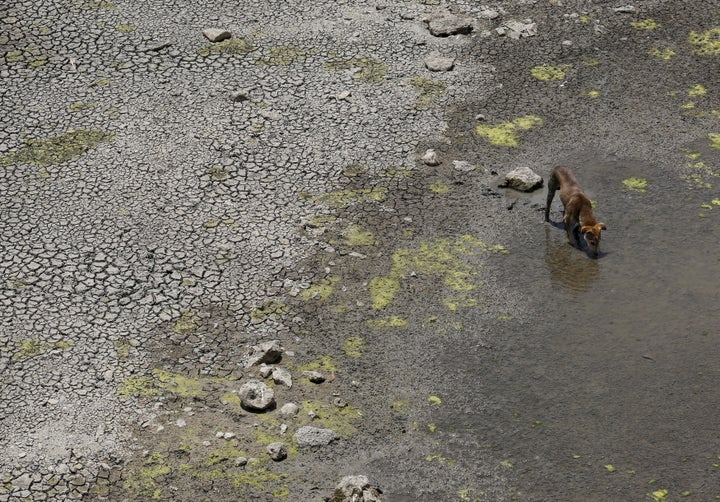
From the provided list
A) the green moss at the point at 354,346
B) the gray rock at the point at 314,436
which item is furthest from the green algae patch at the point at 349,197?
the gray rock at the point at 314,436

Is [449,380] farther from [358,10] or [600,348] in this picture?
[358,10]

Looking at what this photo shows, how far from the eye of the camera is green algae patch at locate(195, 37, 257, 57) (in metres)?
11.8

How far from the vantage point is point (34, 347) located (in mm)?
8000

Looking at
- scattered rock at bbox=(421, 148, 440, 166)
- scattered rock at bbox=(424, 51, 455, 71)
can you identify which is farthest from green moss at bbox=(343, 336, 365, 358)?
scattered rock at bbox=(424, 51, 455, 71)

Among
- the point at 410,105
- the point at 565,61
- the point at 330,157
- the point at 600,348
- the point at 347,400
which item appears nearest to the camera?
the point at 347,400

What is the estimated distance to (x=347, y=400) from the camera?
7.66 m

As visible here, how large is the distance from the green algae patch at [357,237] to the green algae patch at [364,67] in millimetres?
2728

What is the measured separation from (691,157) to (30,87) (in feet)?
24.8

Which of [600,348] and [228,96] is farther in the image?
[228,96]

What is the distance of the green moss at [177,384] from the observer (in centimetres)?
766

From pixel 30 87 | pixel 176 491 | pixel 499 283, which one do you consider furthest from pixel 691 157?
Result: pixel 30 87

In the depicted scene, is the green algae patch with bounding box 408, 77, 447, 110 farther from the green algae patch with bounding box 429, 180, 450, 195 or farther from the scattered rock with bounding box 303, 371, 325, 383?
the scattered rock with bounding box 303, 371, 325, 383

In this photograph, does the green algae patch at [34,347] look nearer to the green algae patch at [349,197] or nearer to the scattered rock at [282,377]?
the scattered rock at [282,377]

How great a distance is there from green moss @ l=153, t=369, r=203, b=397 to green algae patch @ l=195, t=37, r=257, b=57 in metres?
5.24
